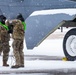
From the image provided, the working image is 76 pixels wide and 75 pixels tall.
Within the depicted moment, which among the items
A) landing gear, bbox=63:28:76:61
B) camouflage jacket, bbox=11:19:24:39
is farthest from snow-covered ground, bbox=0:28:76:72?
camouflage jacket, bbox=11:19:24:39

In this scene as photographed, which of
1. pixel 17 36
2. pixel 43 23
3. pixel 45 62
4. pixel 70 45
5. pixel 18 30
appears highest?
pixel 43 23

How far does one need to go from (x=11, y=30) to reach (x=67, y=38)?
2.95 metres

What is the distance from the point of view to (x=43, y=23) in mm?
12969

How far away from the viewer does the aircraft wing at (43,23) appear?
1266 centimetres

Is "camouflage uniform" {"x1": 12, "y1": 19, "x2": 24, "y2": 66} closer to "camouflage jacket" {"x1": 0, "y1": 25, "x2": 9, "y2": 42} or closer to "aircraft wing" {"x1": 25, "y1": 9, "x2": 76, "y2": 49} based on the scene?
"camouflage jacket" {"x1": 0, "y1": 25, "x2": 9, "y2": 42}

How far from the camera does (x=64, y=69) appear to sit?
10.4m

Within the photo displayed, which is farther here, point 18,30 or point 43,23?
point 43,23

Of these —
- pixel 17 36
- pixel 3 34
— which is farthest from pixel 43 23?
pixel 17 36

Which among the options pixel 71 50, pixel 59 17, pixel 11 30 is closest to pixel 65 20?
pixel 59 17

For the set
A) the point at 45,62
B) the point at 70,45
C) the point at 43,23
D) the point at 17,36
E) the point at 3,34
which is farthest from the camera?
the point at 70,45

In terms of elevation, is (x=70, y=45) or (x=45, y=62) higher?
(x=70, y=45)

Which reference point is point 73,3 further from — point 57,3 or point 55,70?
point 55,70

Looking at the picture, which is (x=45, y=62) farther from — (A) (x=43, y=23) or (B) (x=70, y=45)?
(A) (x=43, y=23)

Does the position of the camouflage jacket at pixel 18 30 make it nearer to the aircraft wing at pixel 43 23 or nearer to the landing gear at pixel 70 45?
the aircraft wing at pixel 43 23
